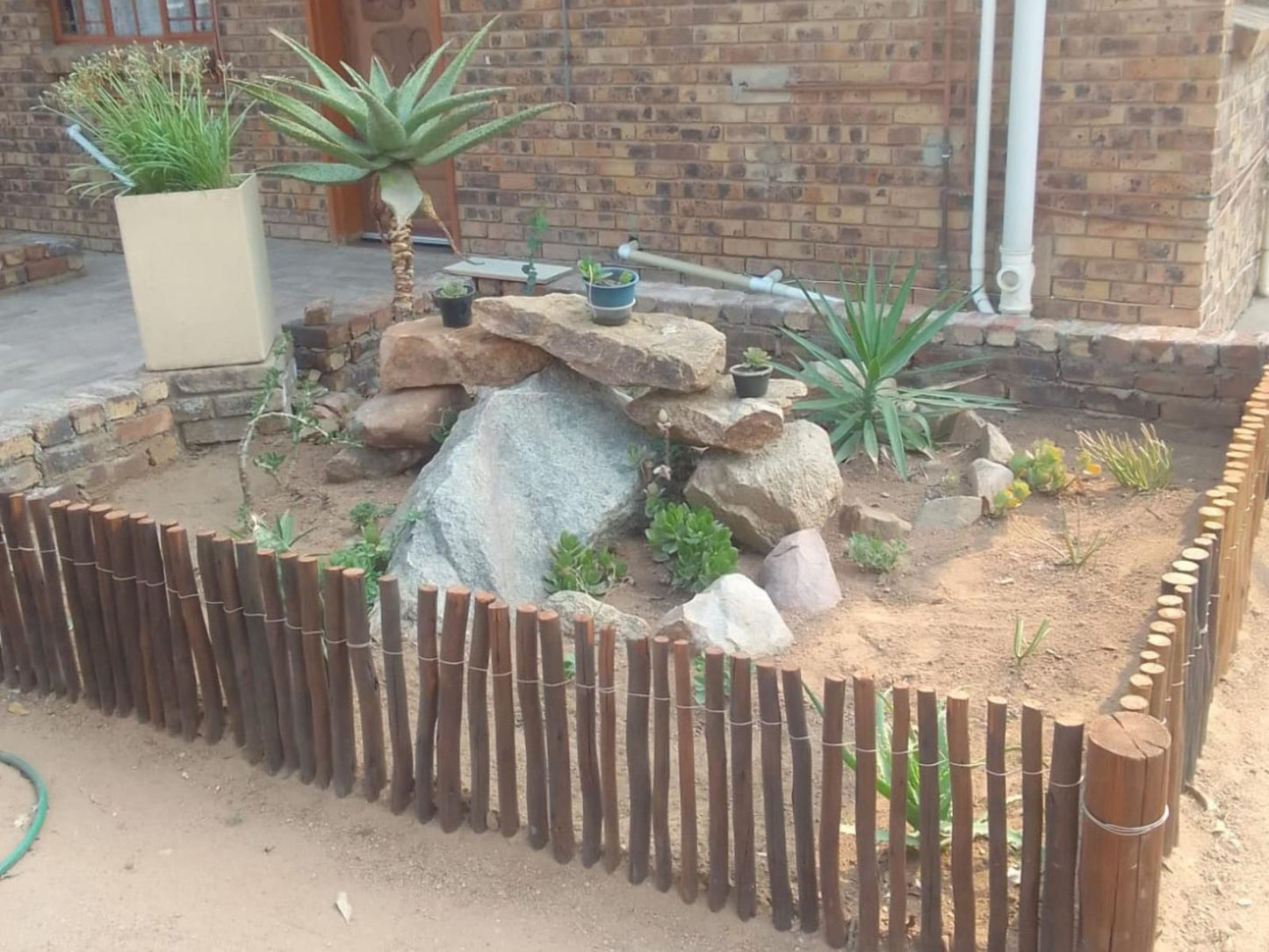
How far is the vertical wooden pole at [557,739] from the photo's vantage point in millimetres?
2910

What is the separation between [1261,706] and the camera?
3.51 m

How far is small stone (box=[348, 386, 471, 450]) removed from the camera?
16.5ft

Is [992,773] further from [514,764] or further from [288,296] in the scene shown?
[288,296]

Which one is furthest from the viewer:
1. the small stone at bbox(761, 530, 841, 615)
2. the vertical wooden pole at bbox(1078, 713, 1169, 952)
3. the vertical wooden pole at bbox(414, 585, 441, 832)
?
the small stone at bbox(761, 530, 841, 615)

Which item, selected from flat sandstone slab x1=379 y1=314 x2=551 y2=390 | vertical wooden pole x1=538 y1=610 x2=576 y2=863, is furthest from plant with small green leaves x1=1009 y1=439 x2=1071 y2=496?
vertical wooden pole x1=538 y1=610 x2=576 y2=863

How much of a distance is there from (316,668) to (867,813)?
58.3 inches

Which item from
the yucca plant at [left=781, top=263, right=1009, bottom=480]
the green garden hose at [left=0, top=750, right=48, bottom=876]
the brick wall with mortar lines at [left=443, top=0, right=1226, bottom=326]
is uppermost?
the brick wall with mortar lines at [left=443, top=0, right=1226, bottom=326]

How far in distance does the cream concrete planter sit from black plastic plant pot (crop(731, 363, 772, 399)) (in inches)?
89.9

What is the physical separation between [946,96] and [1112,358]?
147cm

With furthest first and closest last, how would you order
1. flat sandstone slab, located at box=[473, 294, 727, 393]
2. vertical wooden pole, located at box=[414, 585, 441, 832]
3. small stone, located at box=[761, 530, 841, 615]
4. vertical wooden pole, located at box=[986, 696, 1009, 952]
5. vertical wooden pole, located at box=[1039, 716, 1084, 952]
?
1. flat sandstone slab, located at box=[473, 294, 727, 393]
2. small stone, located at box=[761, 530, 841, 615]
3. vertical wooden pole, located at box=[414, 585, 441, 832]
4. vertical wooden pole, located at box=[986, 696, 1009, 952]
5. vertical wooden pole, located at box=[1039, 716, 1084, 952]

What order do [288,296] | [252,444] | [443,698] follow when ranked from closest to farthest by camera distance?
[443,698], [252,444], [288,296]

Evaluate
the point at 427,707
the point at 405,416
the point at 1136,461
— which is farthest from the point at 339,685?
the point at 1136,461

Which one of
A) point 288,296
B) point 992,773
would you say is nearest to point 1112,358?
point 992,773

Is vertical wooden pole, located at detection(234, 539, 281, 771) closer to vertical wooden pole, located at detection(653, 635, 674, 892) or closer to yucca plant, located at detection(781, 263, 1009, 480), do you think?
vertical wooden pole, located at detection(653, 635, 674, 892)
